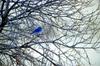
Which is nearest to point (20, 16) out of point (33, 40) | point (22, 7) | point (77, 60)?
point (22, 7)

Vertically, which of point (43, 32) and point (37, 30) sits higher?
point (37, 30)

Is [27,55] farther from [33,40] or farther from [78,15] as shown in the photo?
[78,15]

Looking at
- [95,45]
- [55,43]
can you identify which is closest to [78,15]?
[95,45]

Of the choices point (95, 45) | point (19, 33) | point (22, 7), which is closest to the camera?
point (19, 33)

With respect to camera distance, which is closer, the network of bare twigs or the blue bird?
the network of bare twigs

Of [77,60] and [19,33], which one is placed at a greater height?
[19,33]

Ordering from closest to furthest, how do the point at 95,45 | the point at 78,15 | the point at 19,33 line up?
the point at 19,33
the point at 95,45
the point at 78,15

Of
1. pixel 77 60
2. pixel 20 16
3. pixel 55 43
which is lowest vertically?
pixel 77 60

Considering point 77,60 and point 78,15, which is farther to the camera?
point 78,15

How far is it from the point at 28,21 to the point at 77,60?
1.72 meters

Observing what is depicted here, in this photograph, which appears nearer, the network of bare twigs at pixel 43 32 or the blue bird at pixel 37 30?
the network of bare twigs at pixel 43 32

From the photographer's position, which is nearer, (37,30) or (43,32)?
(37,30)

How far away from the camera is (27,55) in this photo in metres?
7.60

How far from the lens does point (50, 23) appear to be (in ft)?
28.3
